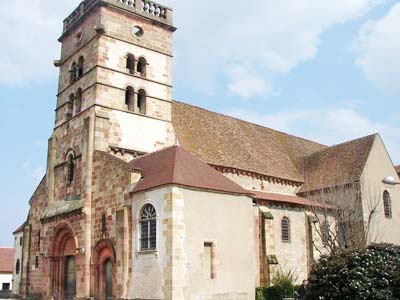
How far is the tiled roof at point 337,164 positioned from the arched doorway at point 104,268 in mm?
16026

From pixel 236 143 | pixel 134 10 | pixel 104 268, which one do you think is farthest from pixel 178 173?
pixel 134 10

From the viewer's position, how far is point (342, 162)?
35375 mm

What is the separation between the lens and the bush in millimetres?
15320

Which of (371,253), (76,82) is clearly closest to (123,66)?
(76,82)

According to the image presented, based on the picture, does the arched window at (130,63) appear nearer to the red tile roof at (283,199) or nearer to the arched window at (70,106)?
the arched window at (70,106)

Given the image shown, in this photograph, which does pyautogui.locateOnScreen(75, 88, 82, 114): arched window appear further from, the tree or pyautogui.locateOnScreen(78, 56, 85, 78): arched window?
the tree

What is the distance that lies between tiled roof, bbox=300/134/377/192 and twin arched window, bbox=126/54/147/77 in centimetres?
1442

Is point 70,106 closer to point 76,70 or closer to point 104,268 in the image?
point 76,70

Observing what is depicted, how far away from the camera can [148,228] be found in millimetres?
23156

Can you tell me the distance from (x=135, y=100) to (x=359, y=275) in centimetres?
1830

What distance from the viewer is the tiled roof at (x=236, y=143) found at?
103 feet

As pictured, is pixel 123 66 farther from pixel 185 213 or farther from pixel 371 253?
pixel 371 253

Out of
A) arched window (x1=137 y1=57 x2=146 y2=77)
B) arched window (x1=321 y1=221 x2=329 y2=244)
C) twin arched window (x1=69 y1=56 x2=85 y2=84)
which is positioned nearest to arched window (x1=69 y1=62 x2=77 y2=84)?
twin arched window (x1=69 y1=56 x2=85 y2=84)

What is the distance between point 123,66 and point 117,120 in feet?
12.0
